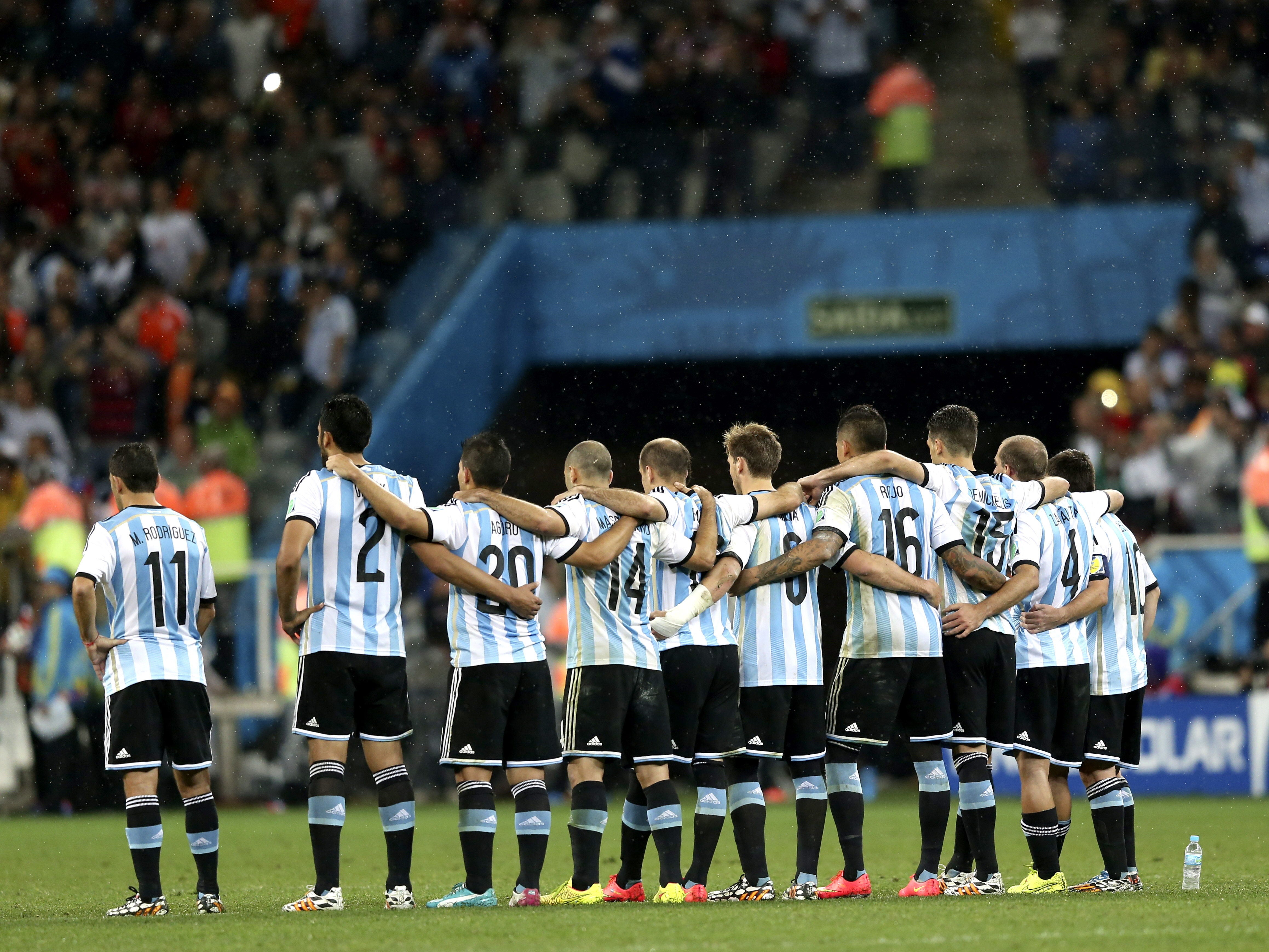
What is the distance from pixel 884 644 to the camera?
9047mm

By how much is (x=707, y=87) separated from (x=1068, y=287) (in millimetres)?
4293

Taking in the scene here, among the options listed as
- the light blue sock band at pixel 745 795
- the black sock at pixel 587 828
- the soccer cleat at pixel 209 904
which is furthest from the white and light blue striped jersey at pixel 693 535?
the soccer cleat at pixel 209 904

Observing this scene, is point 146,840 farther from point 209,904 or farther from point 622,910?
point 622,910

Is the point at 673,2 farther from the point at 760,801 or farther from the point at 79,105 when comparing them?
the point at 760,801

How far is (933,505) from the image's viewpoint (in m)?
9.26

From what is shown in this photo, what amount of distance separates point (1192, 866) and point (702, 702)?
2.48m

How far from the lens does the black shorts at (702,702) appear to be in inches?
352

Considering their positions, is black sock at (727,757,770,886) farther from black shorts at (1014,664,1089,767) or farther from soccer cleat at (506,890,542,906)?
black shorts at (1014,664,1089,767)

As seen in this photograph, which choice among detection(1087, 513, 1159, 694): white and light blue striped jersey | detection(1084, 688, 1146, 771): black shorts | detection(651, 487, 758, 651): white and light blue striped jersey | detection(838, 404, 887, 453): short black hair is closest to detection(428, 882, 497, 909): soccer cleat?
detection(651, 487, 758, 651): white and light blue striped jersey

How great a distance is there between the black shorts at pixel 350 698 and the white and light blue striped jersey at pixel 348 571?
48 mm

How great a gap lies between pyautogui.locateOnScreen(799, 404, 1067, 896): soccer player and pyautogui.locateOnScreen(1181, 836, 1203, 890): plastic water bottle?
88 cm

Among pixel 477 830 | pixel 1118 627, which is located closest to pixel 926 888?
pixel 1118 627

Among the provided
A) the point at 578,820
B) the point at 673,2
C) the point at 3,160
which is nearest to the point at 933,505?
the point at 578,820

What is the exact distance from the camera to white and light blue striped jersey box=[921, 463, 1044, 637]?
9305mm
